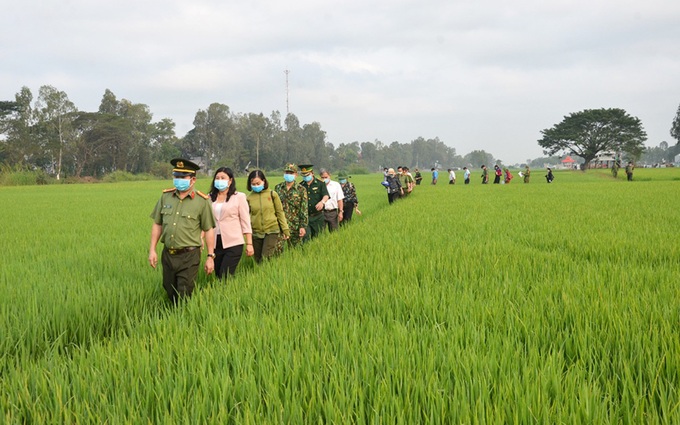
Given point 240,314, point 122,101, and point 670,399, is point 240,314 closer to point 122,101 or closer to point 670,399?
point 670,399

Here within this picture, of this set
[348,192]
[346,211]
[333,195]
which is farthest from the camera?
[346,211]

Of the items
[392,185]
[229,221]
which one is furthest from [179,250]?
[392,185]

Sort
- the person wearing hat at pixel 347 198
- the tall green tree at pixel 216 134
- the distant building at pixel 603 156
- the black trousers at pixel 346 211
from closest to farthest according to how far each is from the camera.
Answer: the person wearing hat at pixel 347 198, the black trousers at pixel 346 211, the distant building at pixel 603 156, the tall green tree at pixel 216 134

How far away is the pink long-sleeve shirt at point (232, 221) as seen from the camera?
4.72 metres

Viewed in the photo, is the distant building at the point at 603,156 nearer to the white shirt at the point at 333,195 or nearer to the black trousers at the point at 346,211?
the black trousers at the point at 346,211

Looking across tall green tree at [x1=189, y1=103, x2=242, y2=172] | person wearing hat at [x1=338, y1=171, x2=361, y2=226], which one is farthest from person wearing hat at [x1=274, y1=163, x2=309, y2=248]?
tall green tree at [x1=189, y1=103, x2=242, y2=172]

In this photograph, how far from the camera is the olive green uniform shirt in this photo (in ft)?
12.6

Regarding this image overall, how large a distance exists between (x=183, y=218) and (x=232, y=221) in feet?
2.93

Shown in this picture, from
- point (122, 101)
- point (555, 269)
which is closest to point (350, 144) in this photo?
point (122, 101)

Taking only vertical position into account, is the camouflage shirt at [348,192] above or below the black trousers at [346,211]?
above

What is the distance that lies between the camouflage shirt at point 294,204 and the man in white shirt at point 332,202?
5.71 ft

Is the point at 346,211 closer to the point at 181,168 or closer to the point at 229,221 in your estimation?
the point at 229,221

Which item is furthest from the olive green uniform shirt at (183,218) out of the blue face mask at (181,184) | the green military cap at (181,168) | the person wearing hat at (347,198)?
the person wearing hat at (347,198)

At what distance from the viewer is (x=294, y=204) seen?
625cm
